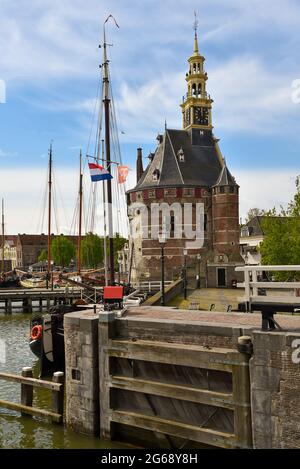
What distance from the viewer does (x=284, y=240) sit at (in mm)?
34812

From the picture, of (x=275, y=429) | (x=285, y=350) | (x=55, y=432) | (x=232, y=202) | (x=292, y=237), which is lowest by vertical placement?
(x=55, y=432)

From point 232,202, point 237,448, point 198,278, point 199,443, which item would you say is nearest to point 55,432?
point 199,443

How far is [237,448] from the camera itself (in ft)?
32.8

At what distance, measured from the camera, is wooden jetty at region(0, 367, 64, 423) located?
13875 millimetres

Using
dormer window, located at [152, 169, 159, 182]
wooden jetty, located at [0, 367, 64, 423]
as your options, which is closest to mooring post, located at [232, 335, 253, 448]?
wooden jetty, located at [0, 367, 64, 423]

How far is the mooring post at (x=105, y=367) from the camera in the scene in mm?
12367

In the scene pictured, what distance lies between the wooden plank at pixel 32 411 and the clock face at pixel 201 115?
4968 cm

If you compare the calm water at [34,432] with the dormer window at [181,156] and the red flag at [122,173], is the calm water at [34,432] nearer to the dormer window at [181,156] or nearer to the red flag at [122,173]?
Result: the red flag at [122,173]

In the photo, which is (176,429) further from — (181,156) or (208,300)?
(181,156)

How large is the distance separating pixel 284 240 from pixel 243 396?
86.8 ft

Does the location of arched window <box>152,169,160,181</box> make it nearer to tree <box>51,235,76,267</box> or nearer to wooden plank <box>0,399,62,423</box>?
wooden plank <box>0,399,62,423</box>

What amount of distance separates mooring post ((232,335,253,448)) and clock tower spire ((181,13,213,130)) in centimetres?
5217

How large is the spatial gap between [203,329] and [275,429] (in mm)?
2627
